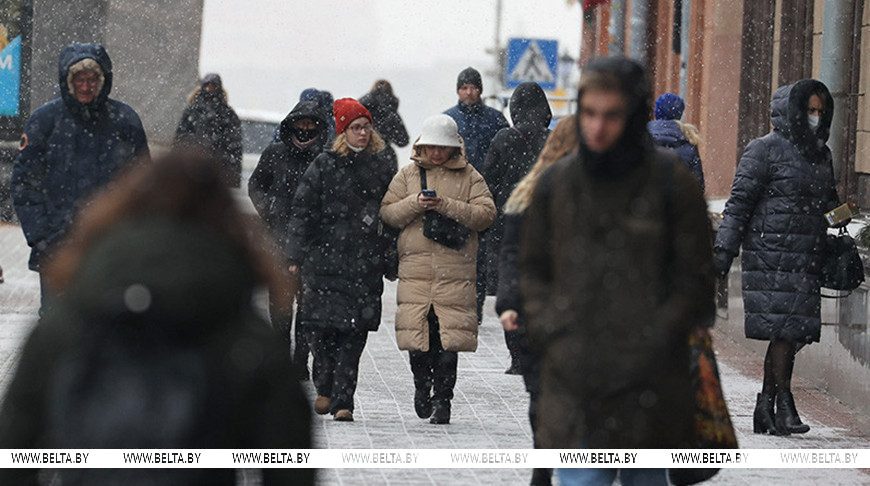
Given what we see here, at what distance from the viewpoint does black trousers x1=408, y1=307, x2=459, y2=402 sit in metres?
8.35

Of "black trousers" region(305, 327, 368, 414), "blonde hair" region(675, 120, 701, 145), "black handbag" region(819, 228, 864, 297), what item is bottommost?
"black trousers" region(305, 327, 368, 414)

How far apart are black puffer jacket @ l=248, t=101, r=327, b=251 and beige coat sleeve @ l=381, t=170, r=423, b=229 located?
1258mm

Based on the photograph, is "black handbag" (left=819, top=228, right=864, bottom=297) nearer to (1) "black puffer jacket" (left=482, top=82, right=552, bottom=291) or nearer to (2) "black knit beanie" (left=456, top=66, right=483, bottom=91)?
(1) "black puffer jacket" (left=482, top=82, right=552, bottom=291)

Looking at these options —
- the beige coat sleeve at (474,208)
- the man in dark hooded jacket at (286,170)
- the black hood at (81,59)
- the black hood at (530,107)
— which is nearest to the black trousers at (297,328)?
the man in dark hooded jacket at (286,170)

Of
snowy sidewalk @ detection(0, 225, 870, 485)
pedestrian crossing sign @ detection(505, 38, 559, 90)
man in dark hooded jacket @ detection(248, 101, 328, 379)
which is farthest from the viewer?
pedestrian crossing sign @ detection(505, 38, 559, 90)

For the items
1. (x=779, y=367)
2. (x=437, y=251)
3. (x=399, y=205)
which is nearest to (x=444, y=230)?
(x=437, y=251)

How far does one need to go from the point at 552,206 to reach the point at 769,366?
165 inches

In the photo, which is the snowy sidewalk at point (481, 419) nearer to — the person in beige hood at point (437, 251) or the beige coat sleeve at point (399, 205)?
the person in beige hood at point (437, 251)

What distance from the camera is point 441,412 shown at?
27.5ft

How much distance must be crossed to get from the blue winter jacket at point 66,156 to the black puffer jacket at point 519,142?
3491 mm

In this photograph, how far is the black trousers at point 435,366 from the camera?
8352 millimetres

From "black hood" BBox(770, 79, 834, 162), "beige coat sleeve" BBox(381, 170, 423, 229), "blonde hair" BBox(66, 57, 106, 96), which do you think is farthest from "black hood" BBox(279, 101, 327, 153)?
"black hood" BBox(770, 79, 834, 162)

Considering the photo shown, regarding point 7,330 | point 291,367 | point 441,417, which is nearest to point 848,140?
point 441,417

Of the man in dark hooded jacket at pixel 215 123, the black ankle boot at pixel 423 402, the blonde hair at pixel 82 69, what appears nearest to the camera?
the blonde hair at pixel 82 69
